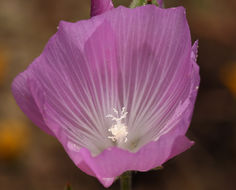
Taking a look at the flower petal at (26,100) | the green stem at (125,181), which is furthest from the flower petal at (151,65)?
the flower petal at (26,100)

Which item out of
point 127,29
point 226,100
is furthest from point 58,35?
point 226,100

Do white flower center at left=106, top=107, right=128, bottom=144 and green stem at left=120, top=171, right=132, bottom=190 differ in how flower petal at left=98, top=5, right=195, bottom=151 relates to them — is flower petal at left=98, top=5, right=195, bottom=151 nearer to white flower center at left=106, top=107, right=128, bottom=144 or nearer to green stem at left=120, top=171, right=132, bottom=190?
white flower center at left=106, top=107, right=128, bottom=144

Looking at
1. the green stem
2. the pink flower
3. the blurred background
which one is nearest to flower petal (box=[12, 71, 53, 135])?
the pink flower

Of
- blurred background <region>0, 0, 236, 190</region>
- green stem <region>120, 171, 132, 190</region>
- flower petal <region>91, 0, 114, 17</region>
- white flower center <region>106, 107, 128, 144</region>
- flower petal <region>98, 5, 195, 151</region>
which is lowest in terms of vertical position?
blurred background <region>0, 0, 236, 190</region>

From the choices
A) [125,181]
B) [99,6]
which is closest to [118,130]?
[125,181]

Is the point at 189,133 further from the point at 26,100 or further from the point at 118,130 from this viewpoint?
the point at 26,100

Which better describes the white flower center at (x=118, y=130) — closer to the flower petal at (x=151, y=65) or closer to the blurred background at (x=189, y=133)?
the flower petal at (x=151, y=65)
